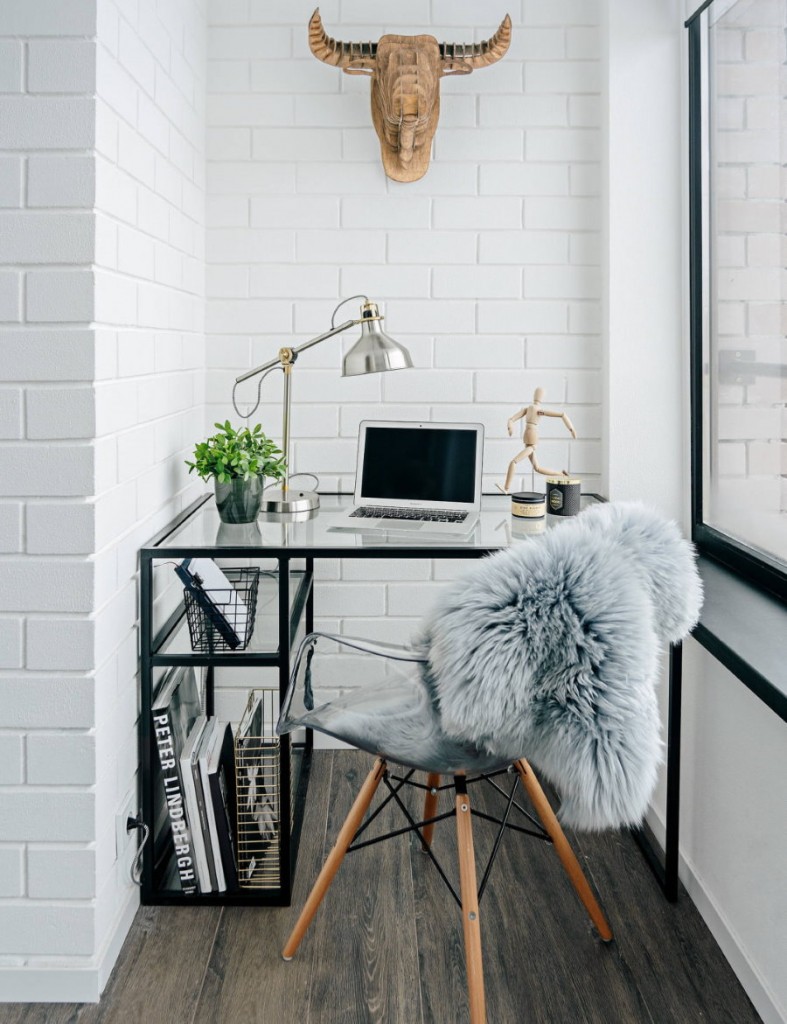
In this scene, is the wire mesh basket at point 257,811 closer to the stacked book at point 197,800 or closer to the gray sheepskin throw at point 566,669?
the stacked book at point 197,800

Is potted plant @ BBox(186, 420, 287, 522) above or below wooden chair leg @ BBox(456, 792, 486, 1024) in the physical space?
above

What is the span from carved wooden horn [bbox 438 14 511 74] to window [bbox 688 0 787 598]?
1.61ft

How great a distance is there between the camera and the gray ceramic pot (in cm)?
219

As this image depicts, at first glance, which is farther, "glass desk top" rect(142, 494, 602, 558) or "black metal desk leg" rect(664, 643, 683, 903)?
"black metal desk leg" rect(664, 643, 683, 903)

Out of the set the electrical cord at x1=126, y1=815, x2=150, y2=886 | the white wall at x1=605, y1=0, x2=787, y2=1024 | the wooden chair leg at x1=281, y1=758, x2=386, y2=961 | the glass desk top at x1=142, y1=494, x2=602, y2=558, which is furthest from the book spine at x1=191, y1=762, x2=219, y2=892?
the white wall at x1=605, y1=0, x2=787, y2=1024

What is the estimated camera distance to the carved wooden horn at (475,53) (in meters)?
2.45

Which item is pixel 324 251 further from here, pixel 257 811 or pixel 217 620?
pixel 257 811

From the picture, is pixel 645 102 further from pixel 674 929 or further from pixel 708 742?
pixel 674 929

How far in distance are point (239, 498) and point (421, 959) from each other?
3.49 feet

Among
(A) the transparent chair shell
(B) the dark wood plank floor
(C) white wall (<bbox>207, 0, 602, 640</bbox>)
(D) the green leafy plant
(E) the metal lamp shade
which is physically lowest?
(B) the dark wood plank floor

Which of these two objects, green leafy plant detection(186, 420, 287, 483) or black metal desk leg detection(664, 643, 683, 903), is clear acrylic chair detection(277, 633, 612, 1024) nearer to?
black metal desk leg detection(664, 643, 683, 903)

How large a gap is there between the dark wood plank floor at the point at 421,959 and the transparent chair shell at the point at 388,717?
0.45 m

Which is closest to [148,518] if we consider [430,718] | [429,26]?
[430,718]

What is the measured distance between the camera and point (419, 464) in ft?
8.19
